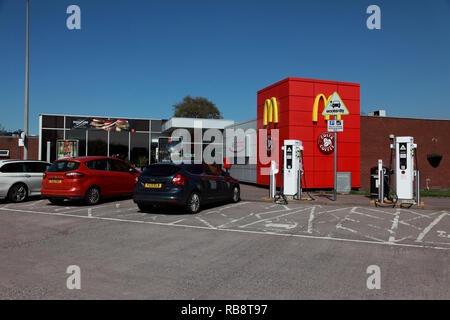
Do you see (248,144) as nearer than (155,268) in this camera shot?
No

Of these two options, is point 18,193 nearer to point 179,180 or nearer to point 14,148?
point 179,180

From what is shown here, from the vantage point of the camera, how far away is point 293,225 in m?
8.54

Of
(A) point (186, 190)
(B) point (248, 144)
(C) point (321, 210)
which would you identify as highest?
(B) point (248, 144)

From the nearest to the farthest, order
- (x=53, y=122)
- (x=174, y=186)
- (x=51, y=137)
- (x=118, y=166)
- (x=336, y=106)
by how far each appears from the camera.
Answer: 1. (x=174, y=186)
2. (x=336, y=106)
3. (x=118, y=166)
4. (x=53, y=122)
5. (x=51, y=137)

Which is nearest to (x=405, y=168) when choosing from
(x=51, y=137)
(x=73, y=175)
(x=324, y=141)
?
(x=324, y=141)

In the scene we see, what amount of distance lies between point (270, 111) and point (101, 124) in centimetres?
1869

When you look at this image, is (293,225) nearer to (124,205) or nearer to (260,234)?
(260,234)

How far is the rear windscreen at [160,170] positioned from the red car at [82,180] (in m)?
2.66

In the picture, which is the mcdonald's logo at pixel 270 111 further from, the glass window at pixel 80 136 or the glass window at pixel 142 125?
the glass window at pixel 80 136

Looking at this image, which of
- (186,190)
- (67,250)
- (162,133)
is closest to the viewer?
(67,250)

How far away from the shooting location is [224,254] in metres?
5.84

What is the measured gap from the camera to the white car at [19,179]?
1251 centimetres

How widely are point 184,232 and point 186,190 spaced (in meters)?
2.32
